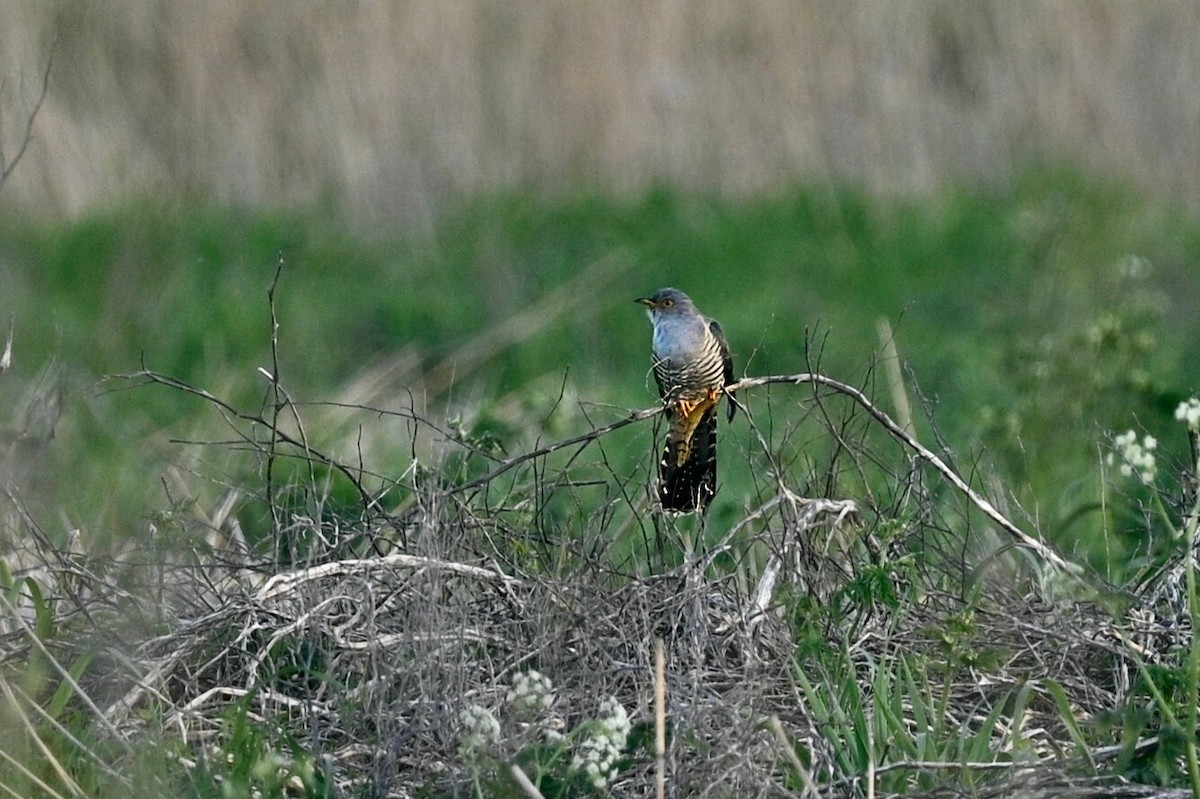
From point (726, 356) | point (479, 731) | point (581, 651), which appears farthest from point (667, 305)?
point (479, 731)

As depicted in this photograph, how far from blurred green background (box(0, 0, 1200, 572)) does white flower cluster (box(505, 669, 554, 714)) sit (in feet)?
15.5

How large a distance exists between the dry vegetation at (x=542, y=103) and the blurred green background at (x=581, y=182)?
0.06 ft

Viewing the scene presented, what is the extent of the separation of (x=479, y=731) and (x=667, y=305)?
2.02 metres

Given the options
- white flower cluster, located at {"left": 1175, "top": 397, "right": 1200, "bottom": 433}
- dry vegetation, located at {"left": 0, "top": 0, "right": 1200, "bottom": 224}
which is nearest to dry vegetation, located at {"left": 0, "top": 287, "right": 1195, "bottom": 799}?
white flower cluster, located at {"left": 1175, "top": 397, "right": 1200, "bottom": 433}

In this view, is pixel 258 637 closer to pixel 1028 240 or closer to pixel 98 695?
pixel 98 695

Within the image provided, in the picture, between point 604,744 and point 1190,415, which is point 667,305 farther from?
point 604,744

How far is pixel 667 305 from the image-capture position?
5109 mm

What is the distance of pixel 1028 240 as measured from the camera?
945cm

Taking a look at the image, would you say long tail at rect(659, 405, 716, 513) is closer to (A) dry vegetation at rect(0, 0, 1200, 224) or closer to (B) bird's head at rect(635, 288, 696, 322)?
(B) bird's head at rect(635, 288, 696, 322)

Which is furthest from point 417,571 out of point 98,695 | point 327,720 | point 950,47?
point 950,47

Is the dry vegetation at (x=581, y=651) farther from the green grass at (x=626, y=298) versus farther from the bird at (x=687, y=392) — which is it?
the green grass at (x=626, y=298)

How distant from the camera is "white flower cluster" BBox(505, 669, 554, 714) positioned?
3.36 m

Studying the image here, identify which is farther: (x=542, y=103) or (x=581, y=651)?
(x=542, y=103)

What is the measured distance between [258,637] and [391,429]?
11.7 feet
